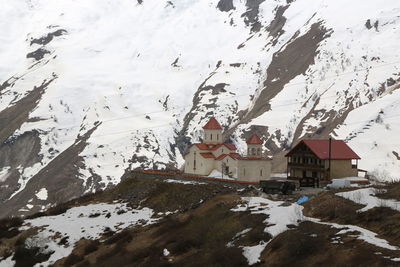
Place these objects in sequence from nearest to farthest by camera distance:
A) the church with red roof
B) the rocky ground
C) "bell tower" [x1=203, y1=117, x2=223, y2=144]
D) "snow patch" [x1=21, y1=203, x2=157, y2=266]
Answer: the rocky ground
"snow patch" [x1=21, y1=203, x2=157, y2=266]
the church with red roof
"bell tower" [x1=203, y1=117, x2=223, y2=144]

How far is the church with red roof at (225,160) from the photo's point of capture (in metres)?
75.2

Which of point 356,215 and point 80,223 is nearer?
point 356,215

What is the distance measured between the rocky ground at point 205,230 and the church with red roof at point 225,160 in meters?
9.77

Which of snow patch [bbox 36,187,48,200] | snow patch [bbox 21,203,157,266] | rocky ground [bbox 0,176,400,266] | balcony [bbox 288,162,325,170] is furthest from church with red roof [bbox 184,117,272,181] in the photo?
snow patch [bbox 36,187,48,200]

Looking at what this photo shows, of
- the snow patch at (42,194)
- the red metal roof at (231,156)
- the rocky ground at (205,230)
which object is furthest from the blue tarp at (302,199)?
the snow patch at (42,194)

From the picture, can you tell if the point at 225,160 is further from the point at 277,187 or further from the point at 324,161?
the point at 277,187

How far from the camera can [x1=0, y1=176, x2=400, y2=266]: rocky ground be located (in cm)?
3128

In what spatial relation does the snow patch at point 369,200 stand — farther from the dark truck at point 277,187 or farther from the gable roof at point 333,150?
the gable roof at point 333,150

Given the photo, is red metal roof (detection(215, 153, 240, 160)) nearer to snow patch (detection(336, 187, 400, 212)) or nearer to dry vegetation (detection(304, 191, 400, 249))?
snow patch (detection(336, 187, 400, 212))

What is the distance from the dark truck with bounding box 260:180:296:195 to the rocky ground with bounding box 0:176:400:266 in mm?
937

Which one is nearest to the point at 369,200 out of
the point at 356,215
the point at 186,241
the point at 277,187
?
the point at 356,215

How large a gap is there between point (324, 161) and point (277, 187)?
18363 millimetres

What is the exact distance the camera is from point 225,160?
84.7m

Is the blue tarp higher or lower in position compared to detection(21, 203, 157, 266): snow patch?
higher
